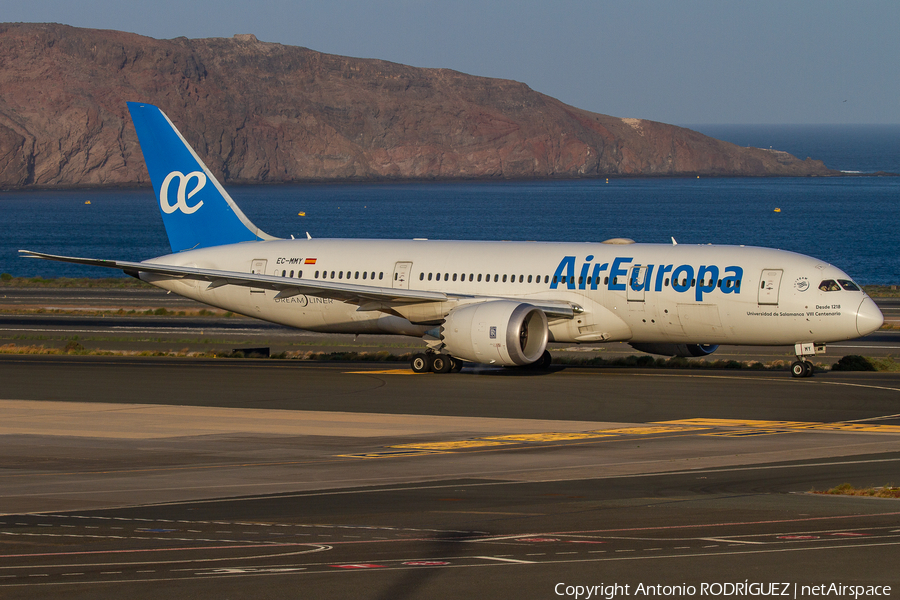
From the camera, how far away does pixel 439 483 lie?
19.8m

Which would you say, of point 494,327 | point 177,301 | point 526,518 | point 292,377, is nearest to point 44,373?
point 292,377

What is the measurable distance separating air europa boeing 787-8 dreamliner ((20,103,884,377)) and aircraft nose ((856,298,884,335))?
42 millimetres

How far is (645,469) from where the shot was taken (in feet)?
69.6

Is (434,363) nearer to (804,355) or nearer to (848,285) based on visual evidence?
(804,355)

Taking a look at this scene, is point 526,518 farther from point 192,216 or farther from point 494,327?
point 192,216

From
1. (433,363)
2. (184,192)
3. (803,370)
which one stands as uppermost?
(184,192)

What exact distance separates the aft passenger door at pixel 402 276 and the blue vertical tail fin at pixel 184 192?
7.38m

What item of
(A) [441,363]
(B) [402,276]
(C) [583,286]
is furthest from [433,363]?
(C) [583,286]

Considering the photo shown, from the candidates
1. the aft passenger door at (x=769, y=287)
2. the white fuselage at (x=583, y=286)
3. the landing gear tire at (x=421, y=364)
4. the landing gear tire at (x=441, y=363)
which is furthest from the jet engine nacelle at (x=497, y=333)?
the aft passenger door at (x=769, y=287)

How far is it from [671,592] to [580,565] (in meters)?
1.51

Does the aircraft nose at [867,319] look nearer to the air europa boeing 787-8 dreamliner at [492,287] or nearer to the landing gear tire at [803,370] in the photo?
the air europa boeing 787-8 dreamliner at [492,287]

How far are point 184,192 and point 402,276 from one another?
10.6 metres

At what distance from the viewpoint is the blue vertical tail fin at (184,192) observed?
45.8 metres

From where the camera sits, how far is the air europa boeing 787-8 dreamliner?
117ft
